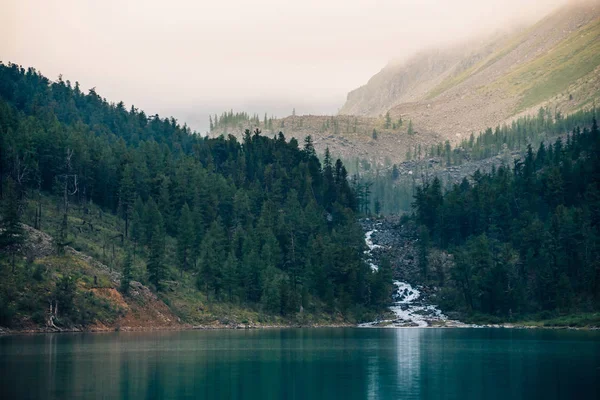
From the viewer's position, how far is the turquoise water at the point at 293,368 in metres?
64.2

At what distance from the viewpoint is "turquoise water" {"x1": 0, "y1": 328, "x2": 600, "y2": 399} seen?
64.2m

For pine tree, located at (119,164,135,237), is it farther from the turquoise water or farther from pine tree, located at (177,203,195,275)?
the turquoise water

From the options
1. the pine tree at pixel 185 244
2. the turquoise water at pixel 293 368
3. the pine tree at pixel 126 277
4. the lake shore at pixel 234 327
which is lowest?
the lake shore at pixel 234 327

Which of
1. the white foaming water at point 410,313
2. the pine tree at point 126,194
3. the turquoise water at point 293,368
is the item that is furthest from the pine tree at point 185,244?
the turquoise water at point 293,368

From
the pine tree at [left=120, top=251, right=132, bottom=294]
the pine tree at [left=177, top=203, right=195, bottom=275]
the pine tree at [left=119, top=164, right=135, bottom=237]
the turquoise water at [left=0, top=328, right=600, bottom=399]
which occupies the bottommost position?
the turquoise water at [left=0, top=328, right=600, bottom=399]

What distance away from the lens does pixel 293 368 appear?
8294 cm

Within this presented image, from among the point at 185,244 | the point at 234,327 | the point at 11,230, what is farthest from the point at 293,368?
the point at 185,244

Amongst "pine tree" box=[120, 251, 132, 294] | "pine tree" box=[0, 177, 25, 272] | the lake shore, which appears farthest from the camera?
"pine tree" box=[120, 251, 132, 294]

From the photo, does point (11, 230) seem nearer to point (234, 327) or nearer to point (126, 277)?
point (126, 277)

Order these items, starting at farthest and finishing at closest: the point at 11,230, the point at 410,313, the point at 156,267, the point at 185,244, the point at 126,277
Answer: the point at 410,313 < the point at 185,244 < the point at 156,267 < the point at 126,277 < the point at 11,230

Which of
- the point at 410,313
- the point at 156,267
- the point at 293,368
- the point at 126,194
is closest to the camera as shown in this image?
the point at 293,368

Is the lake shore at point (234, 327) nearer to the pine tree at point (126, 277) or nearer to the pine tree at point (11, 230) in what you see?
the pine tree at point (126, 277)

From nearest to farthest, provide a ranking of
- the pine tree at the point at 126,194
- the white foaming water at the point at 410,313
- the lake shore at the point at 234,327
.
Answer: the lake shore at the point at 234,327 < the white foaming water at the point at 410,313 < the pine tree at the point at 126,194

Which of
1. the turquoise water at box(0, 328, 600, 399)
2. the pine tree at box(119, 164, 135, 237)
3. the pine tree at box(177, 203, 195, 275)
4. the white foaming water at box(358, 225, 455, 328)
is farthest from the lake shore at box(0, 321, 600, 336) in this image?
the pine tree at box(119, 164, 135, 237)
